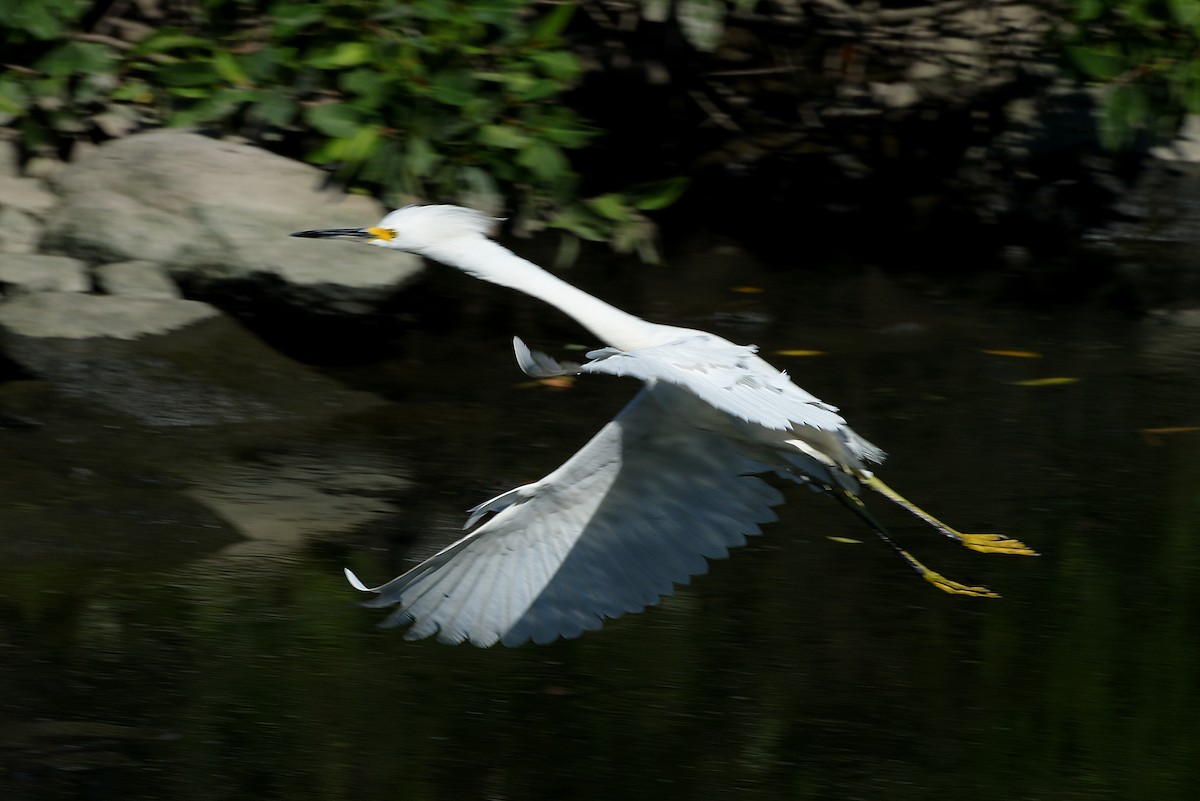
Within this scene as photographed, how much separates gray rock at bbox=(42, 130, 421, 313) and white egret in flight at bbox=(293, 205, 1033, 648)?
84.4 inches

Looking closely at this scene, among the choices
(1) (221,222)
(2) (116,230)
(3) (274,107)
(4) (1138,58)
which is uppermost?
(4) (1138,58)

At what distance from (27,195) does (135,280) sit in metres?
1.09

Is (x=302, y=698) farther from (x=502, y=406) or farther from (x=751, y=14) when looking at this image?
(x=751, y=14)

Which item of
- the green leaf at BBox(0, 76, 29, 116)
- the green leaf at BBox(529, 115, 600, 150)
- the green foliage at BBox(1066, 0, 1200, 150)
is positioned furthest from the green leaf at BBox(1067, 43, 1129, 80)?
the green leaf at BBox(0, 76, 29, 116)

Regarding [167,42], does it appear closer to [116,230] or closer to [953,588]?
[116,230]

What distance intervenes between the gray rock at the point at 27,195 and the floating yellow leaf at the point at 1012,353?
4018 mm

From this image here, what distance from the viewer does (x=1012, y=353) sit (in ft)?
20.1

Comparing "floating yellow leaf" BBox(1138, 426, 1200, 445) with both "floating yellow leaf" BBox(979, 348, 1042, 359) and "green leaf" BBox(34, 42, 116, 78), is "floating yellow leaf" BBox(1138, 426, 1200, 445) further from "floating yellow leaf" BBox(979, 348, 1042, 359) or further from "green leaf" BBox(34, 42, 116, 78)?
"green leaf" BBox(34, 42, 116, 78)

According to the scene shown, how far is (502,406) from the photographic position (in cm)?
557

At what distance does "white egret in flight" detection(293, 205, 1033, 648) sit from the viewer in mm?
2990

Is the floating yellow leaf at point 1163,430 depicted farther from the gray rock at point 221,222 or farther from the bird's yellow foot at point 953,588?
the gray rock at point 221,222

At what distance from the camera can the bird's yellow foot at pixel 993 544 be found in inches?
159

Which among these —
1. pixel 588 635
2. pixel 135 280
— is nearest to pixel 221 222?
pixel 135 280

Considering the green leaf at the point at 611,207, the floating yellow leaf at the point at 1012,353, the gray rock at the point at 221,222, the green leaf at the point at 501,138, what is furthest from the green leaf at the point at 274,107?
the floating yellow leaf at the point at 1012,353
